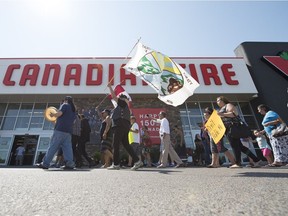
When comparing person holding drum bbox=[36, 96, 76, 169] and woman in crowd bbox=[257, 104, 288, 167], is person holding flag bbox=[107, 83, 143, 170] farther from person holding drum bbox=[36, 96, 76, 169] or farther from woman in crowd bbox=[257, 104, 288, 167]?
woman in crowd bbox=[257, 104, 288, 167]

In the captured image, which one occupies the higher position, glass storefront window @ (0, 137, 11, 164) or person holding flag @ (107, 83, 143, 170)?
glass storefront window @ (0, 137, 11, 164)

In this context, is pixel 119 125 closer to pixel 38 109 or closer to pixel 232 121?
pixel 232 121

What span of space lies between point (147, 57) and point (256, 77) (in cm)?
1088

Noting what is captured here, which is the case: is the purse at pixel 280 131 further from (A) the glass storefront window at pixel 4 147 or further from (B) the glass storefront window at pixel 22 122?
(A) the glass storefront window at pixel 4 147

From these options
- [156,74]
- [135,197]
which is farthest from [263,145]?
[135,197]

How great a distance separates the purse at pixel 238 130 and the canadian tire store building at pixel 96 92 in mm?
7326

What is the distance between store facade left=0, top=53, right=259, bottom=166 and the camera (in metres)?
12.2

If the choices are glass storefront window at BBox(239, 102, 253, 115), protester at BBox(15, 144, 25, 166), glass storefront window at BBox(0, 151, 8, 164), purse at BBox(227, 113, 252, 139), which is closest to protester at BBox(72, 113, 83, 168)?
purse at BBox(227, 113, 252, 139)

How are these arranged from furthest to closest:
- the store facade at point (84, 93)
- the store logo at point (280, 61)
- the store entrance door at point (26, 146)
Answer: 1. the store logo at point (280, 61)
2. the store facade at point (84, 93)
3. the store entrance door at point (26, 146)

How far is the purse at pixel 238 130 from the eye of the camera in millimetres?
4484

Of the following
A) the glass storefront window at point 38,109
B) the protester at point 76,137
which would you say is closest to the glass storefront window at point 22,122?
the glass storefront window at point 38,109

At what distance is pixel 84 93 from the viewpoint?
12203 mm

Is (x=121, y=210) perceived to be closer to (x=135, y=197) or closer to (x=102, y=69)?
(x=135, y=197)

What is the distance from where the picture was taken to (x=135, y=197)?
4.88 ft
